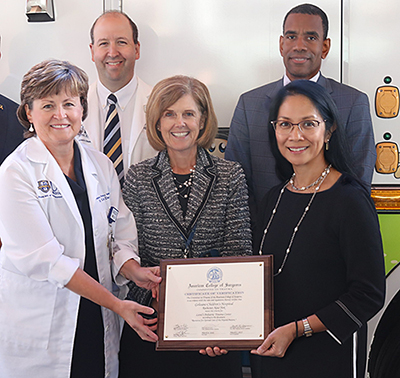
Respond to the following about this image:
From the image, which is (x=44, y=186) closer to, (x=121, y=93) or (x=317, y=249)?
(x=121, y=93)

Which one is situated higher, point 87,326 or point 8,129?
point 8,129

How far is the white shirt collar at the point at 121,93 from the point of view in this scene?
9.97 ft

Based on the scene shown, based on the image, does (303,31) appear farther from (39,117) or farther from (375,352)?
(375,352)

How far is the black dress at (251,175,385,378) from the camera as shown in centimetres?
191

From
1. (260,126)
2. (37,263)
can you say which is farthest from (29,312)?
(260,126)

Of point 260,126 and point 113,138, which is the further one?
point 113,138

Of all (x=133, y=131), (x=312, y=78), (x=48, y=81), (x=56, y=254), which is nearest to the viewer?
(x=56, y=254)

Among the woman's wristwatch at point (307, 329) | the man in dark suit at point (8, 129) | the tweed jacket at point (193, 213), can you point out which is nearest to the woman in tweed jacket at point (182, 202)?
the tweed jacket at point (193, 213)

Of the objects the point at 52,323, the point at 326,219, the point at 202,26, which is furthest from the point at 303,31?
the point at 52,323

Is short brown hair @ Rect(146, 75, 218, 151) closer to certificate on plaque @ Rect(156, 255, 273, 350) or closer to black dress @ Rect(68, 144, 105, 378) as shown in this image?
black dress @ Rect(68, 144, 105, 378)

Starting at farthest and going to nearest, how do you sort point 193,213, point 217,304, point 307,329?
point 193,213, point 217,304, point 307,329

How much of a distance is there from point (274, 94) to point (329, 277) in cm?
127

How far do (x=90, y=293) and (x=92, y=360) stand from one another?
41 cm

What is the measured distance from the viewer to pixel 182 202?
8.32 feet
